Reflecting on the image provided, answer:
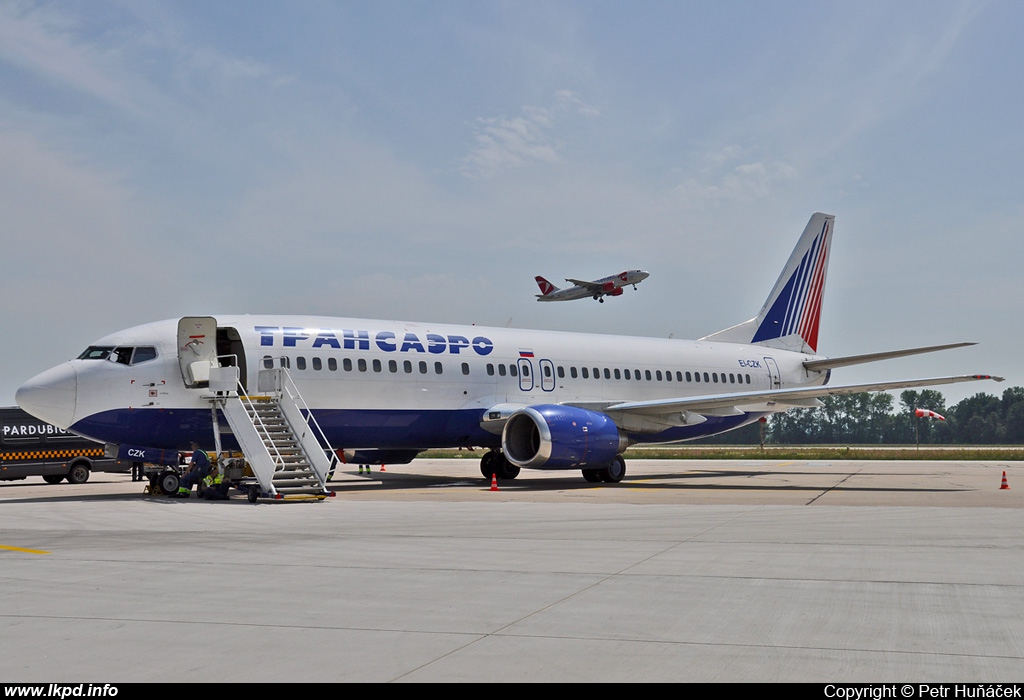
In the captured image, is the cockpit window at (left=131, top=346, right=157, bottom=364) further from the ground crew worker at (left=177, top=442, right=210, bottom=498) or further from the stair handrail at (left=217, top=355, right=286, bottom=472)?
the ground crew worker at (left=177, top=442, right=210, bottom=498)

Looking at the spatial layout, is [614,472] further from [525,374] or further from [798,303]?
[798,303]

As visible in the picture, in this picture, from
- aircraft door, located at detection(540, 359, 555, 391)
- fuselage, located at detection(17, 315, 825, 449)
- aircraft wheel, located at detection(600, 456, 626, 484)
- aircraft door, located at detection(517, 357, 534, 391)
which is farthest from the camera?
aircraft door, located at detection(540, 359, 555, 391)

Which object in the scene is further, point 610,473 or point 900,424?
point 900,424

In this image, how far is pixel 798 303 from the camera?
1341 inches

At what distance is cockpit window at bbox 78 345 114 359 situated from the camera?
1969cm

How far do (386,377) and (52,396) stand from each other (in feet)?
23.9

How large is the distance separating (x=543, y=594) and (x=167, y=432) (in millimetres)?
14761

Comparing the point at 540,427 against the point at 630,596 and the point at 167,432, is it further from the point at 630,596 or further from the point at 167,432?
the point at 630,596

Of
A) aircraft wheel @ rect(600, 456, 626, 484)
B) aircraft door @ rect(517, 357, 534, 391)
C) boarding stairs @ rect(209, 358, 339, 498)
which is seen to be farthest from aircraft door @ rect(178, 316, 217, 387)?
aircraft wheel @ rect(600, 456, 626, 484)

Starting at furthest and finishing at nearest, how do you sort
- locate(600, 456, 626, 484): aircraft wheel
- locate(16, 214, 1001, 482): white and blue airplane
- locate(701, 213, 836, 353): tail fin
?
Result: 1. locate(701, 213, 836, 353): tail fin
2. locate(600, 456, 626, 484): aircraft wheel
3. locate(16, 214, 1001, 482): white and blue airplane

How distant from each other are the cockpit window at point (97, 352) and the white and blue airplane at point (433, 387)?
0.04m

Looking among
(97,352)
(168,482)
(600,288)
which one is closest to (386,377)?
(168,482)

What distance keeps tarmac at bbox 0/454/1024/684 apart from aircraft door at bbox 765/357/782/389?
17210 mm

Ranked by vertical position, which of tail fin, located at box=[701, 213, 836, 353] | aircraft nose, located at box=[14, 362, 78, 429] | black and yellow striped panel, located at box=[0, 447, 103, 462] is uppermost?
tail fin, located at box=[701, 213, 836, 353]
